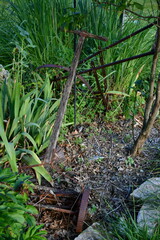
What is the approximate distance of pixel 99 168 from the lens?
82.8 inches

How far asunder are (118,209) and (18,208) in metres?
0.82

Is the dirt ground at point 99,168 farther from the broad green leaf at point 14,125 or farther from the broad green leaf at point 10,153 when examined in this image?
the broad green leaf at point 14,125

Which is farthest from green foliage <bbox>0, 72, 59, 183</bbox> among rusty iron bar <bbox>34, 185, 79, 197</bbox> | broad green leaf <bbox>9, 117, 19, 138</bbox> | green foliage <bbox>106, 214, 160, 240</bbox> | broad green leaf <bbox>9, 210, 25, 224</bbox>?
broad green leaf <bbox>9, 210, 25, 224</bbox>

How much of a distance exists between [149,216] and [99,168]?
22.8 inches

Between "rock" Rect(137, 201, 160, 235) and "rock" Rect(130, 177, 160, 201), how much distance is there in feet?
0.15

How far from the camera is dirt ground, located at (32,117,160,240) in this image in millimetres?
1703

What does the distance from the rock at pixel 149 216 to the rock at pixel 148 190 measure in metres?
0.05

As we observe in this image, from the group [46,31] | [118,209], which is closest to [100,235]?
[118,209]

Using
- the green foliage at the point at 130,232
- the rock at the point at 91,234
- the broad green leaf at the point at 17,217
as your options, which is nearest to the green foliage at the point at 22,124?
the rock at the point at 91,234

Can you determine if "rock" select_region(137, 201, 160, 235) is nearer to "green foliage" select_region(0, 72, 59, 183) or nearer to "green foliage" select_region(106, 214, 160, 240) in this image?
"green foliage" select_region(106, 214, 160, 240)

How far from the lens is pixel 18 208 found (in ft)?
3.84

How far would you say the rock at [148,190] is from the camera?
5.85ft

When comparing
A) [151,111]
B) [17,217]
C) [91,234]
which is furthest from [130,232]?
[151,111]

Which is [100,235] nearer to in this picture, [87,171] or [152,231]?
[152,231]
